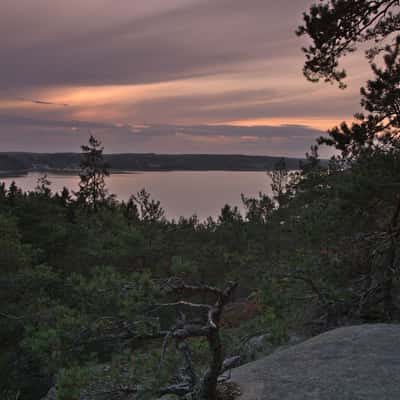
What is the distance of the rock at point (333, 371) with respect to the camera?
6.11 meters

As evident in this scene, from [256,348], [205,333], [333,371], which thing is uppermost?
[205,333]

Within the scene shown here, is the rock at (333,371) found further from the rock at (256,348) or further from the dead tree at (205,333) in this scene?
the rock at (256,348)

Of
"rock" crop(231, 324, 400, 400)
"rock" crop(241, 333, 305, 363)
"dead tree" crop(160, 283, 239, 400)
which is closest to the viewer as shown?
"dead tree" crop(160, 283, 239, 400)

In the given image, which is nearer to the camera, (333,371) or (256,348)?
(333,371)

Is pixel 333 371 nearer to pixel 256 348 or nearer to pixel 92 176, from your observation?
pixel 256 348

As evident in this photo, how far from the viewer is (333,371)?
6746mm

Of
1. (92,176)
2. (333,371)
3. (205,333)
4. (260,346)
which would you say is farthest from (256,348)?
(92,176)

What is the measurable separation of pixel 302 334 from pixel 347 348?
15.2ft

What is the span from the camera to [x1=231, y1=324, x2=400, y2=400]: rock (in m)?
6.11

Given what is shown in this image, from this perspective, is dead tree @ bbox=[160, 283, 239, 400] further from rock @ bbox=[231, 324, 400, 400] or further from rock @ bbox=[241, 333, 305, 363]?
rock @ bbox=[241, 333, 305, 363]

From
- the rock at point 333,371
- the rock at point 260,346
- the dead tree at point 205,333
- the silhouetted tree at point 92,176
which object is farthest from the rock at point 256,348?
the silhouetted tree at point 92,176

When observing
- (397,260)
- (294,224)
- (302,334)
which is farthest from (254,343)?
(397,260)

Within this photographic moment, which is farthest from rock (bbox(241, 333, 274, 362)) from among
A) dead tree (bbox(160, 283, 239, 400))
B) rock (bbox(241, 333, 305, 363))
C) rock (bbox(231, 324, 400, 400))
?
dead tree (bbox(160, 283, 239, 400))

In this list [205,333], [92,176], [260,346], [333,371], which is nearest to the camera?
[205,333]
